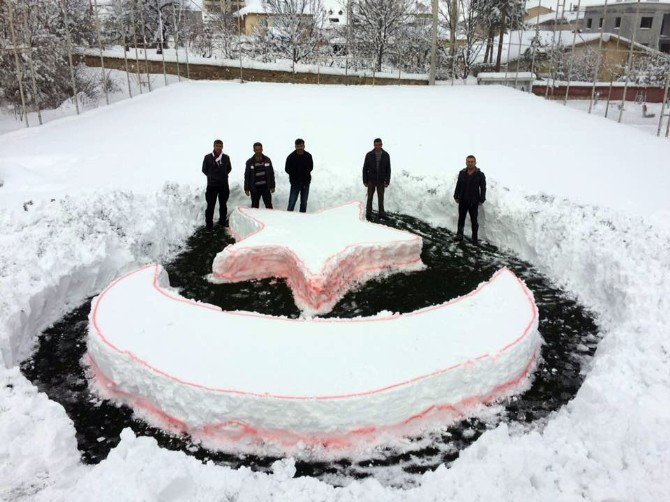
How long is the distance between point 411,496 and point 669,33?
39741 millimetres

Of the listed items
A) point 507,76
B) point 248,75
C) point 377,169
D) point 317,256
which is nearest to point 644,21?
point 507,76

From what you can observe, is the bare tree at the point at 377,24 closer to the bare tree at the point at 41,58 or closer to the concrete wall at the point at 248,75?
Answer: the concrete wall at the point at 248,75

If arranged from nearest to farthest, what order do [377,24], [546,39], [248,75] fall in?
[248,75] → [377,24] → [546,39]

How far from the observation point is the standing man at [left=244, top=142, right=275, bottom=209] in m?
9.44

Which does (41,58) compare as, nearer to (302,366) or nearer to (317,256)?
(317,256)

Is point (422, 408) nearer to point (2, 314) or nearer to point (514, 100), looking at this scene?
point (2, 314)

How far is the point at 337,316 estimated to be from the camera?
270 inches

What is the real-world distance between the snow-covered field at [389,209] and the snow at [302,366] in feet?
2.12

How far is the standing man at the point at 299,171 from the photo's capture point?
962cm

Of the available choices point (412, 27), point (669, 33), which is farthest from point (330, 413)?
point (669, 33)

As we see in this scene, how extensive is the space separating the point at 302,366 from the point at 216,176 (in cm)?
528

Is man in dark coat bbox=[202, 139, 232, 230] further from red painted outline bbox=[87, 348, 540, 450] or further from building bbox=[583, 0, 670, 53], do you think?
building bbox=[583, 0, 670, 53]

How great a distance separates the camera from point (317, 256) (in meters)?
7.43

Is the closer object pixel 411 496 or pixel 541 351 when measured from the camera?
pixel 411 496
